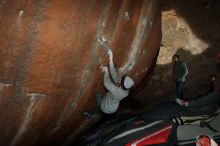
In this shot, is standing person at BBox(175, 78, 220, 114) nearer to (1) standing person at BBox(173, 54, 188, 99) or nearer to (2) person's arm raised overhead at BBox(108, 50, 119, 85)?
(1) standing person at BBox(173, 54, 188, 99)

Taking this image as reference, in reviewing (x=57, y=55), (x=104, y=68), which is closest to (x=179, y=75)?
(x=104, y=68)

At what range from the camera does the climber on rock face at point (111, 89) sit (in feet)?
15.2

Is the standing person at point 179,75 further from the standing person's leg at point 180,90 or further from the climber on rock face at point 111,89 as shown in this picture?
the climber on rock face at point 111,89

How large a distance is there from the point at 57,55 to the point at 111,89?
107 centimetres

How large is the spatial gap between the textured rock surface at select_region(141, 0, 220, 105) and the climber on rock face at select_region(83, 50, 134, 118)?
243 centimetres

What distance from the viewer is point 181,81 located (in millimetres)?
5859

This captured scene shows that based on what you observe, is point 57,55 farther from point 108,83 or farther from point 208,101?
point 208,101

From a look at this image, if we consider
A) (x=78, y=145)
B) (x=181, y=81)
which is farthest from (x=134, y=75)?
(x=78, y=145)

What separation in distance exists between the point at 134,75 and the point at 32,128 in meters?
1.75

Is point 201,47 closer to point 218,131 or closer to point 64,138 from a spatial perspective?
point 218,131

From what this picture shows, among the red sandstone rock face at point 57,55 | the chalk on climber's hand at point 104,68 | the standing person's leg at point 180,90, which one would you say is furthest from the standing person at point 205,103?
the chalk on climber's hand at point 104,68

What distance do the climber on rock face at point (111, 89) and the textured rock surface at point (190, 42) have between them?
2427mm

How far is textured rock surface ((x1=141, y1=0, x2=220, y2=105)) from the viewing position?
22.7 feet

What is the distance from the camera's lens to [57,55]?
4.02 metres
